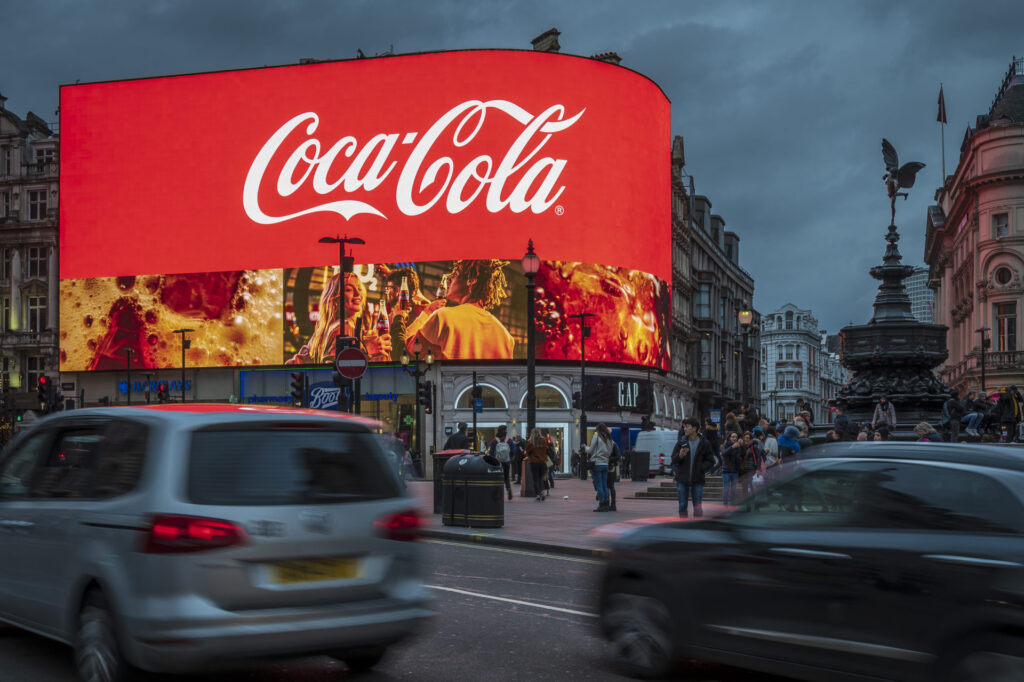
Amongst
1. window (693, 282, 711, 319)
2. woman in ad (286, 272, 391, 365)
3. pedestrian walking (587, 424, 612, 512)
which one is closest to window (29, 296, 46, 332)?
woman in ad (286, 272, 391, 365)

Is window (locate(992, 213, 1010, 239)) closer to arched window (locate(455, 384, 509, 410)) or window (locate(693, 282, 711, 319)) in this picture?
window (locate(693, 282, 711, 319))

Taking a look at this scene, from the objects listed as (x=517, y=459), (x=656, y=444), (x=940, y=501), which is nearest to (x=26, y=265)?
(x=656, y=444)

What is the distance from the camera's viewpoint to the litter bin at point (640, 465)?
42.1m

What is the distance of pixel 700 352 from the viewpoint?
9194cm

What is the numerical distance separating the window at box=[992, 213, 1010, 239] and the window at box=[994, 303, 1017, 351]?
3.97 meters

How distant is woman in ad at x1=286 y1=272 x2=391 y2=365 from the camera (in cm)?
6144

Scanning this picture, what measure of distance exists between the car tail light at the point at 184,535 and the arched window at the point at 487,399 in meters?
55.2

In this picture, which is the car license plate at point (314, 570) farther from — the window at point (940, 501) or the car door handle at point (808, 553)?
the window at point (940, 501)

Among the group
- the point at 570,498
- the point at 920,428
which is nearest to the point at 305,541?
the point at 920,428

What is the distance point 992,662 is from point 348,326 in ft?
188

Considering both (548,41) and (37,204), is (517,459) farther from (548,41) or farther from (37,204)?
(37,204)

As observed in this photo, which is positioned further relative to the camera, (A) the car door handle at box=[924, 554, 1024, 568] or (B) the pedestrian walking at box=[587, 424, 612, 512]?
(B) the pedestrian walking at box=[587, 424, 612, 512]

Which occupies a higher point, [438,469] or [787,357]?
[787,357]

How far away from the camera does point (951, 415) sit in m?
23.1
